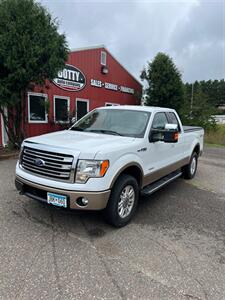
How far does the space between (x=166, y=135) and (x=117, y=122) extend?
977mm

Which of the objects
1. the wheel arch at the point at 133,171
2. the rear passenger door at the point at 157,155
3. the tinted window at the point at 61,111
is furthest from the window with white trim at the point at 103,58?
the wheel arch at the point at 133,171

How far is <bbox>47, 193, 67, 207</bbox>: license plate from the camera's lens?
124 inches

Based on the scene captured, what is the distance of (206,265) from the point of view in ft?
9.46

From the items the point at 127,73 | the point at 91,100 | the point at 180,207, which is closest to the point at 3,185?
the point at 180,207

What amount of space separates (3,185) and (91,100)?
31.2 feet

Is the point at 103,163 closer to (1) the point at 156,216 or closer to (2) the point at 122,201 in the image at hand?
(2) the point at 122,201

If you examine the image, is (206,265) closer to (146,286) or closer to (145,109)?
(146,286)

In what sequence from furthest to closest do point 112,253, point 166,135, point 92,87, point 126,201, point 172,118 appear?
point 92,87 < point 172,118 < point 166,135 < point 126,201 < point 112,253

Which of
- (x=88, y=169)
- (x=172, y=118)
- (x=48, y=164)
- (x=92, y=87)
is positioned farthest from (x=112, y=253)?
(x=92, y=87)

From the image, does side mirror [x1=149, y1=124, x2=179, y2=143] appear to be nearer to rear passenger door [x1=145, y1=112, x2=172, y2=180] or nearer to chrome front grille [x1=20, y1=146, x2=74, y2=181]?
rear passenger door [x1=145, y1=112, x2=172, y2=180]

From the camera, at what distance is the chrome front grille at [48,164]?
318 centimetres

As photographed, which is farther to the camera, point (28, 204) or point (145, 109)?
point (145, 109)

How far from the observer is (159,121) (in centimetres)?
479

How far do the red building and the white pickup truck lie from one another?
650cm
